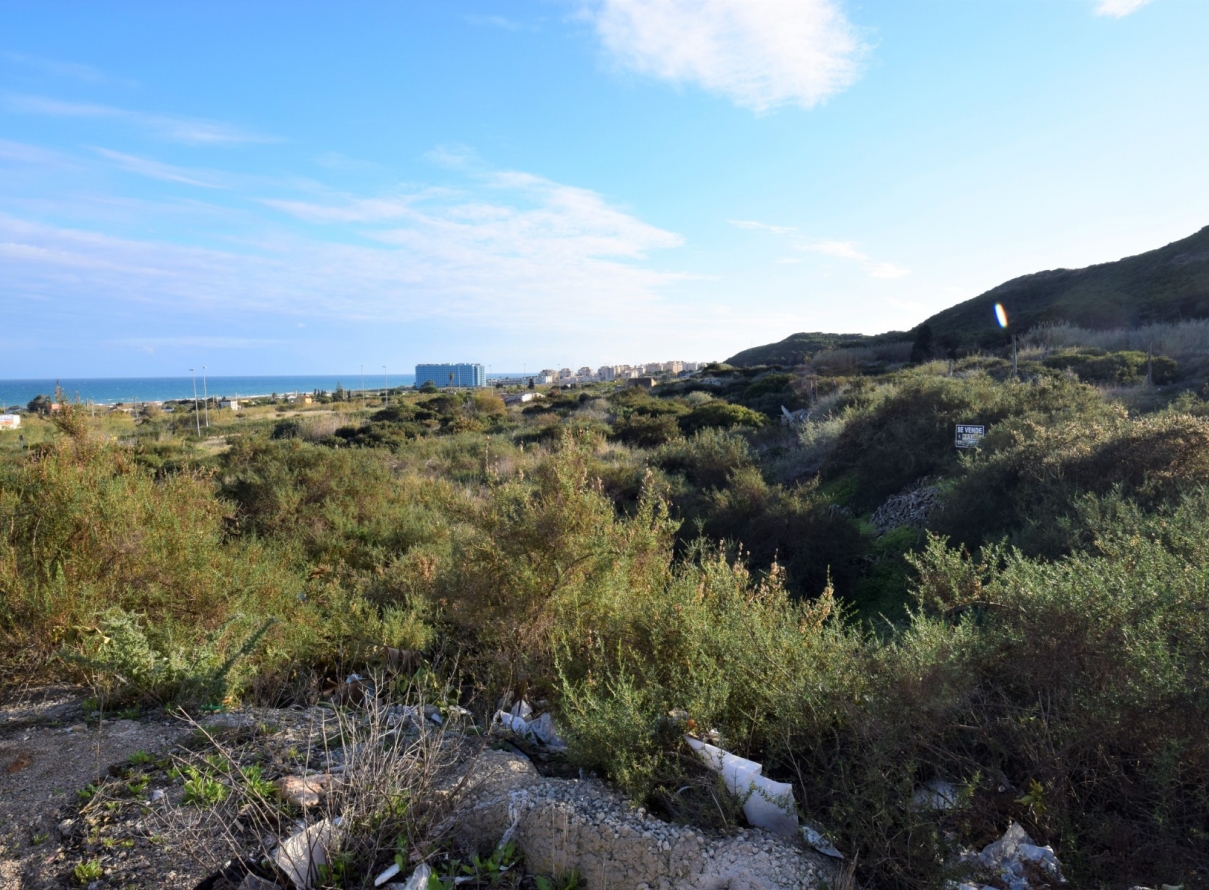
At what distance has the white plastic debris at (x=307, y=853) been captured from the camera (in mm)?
2424

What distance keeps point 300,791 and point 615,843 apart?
1324mm

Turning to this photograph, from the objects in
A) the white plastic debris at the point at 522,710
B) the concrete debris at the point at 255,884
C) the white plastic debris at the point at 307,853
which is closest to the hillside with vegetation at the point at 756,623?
the white plastic debris at the point at 522,710

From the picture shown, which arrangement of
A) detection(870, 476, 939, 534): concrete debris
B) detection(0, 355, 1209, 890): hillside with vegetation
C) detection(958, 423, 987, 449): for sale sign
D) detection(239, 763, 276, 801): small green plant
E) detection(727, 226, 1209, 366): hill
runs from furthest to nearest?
detection(727, 226, 1209, 366): hill → detection(958, 423, 987, 449): for sale sign → detection(870, 476, 939, 534): concrete debris → detection(239, 763, 276, 801): small green plant → detection(0, 355, 1209, 890): hillside with vegetation

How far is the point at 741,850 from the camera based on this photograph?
2.32 meters

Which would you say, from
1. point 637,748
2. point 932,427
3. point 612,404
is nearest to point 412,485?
point 932,427

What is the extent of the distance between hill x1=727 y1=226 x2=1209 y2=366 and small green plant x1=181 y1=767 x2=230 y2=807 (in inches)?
1361

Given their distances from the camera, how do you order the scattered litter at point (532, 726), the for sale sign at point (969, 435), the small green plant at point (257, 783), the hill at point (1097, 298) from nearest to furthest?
the small green plant at point (257, 783) → the scattered litter at point (532, 726) → the for sale sign at point (969, 435) → the hill at point (1097, 298)

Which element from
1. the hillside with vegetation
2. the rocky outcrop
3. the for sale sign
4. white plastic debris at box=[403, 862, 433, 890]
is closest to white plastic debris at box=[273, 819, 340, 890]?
white plastic debris at box=[403, 862, 433, 890]

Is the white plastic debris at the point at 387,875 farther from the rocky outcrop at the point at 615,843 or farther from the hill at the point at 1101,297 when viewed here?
the hill at the point at 1101,297

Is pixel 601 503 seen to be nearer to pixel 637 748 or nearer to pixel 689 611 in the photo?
pixel 689 611

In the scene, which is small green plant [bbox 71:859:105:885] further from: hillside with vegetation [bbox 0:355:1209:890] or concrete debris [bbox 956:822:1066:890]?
concrete debris [bbox 956:822:1066:890]

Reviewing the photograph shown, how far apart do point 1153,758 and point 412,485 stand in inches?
439

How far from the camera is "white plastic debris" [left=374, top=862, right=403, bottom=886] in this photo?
96.2 inches

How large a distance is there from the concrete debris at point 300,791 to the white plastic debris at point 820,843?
1820mm
